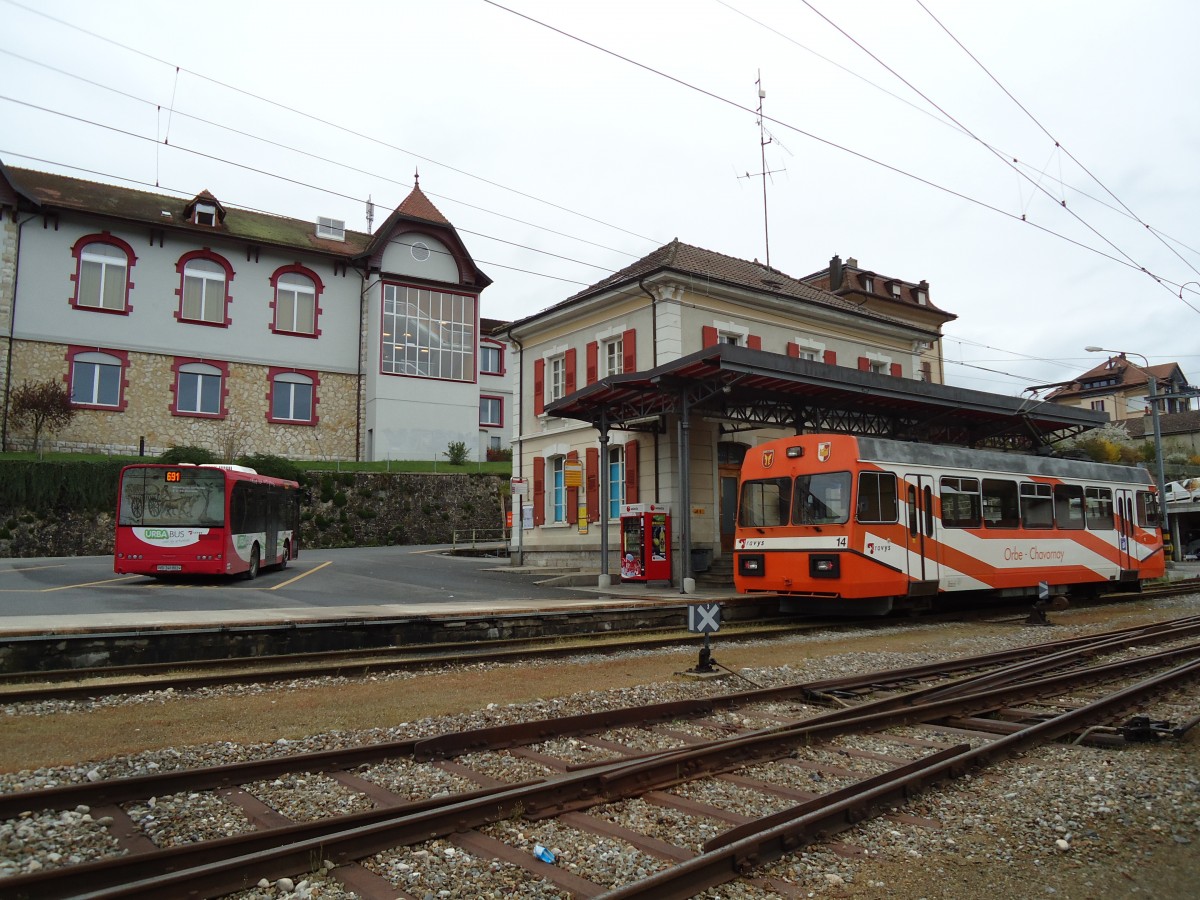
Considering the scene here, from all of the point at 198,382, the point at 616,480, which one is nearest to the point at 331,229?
the point at 198,382

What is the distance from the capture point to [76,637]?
10406mm

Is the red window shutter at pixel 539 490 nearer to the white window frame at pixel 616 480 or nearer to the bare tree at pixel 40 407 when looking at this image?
the white window frame at pixel 616 480

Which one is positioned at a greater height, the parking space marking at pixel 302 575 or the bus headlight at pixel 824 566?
the bus headlight at pixel 824 566

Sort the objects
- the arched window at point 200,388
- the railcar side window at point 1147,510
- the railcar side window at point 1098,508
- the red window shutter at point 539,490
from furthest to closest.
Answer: the arched window at point 200,388 → the red window shutter at point 539,490 → the railcar side window at point 1147,510 → the railcar side window at point 1098,508

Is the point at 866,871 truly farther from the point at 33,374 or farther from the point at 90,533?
the point at 33,374

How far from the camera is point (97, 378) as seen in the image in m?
38.5

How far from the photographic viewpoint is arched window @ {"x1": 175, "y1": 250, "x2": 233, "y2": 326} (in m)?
40.3

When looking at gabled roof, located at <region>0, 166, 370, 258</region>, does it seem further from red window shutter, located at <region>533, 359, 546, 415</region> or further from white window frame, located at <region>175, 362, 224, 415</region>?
red window shutter, located at <region>533, 359, 546, 415</region>

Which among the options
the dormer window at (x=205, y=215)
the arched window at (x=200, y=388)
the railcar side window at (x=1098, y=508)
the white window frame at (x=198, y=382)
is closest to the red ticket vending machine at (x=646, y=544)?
the railcar side window at (x=1098, y=508)

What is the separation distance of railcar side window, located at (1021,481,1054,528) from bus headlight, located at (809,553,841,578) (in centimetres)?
547

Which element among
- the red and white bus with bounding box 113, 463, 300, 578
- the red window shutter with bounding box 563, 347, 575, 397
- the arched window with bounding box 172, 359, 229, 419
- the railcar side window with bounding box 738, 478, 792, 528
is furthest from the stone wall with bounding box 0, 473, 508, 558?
the railcar side window with bounding box 738, 478, 792, 528

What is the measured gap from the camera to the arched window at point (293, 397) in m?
42.4

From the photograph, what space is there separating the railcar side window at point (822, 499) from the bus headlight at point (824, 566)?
2.04 feet

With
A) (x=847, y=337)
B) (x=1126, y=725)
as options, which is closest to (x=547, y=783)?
(x=1126, y=725)
